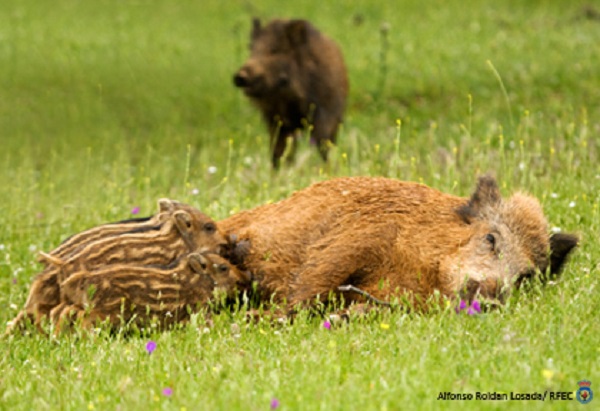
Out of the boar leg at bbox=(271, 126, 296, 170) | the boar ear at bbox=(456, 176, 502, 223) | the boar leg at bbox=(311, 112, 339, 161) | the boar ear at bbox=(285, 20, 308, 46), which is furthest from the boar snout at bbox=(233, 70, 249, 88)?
the boar ear at bbox=(456, 176, 502, 223)

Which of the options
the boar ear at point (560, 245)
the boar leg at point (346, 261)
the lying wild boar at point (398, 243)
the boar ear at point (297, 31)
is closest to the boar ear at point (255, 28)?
the boar ear at point (297, 31)

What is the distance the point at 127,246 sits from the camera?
5965mm

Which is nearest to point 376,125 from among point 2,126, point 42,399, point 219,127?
point 219,127

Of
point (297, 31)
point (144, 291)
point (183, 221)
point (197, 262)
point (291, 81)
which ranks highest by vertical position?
point (297, 31)

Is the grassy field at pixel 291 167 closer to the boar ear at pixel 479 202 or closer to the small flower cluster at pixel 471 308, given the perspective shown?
the small flower cluster at pixel 471 308

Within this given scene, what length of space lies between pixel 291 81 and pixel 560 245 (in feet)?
27.9

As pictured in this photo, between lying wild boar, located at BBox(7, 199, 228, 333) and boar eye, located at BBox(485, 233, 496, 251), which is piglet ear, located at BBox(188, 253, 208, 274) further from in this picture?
boar eye, located at BBox(485, 233, 496, 251)

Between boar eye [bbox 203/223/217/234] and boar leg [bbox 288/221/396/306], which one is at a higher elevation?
boar eye [bbox 203/223/217/234]

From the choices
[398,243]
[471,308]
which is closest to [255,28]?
[398,243]

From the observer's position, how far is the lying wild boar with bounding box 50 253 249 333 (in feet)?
19.1

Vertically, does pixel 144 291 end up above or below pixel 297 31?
below

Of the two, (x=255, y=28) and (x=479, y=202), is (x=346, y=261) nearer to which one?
(x=479, y=202)

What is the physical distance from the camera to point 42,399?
4.54 metres

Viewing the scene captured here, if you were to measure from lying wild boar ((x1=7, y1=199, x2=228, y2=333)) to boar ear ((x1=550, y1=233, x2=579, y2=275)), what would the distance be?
209 centimetres
